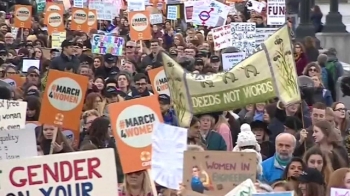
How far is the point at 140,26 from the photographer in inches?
812

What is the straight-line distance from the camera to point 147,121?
858 cm

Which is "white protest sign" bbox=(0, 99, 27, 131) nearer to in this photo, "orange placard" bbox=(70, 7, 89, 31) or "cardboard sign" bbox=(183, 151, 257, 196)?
Answer: "cardboard sign" bbox=(183, 151, 257, 196)

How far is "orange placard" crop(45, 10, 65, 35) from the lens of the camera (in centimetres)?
2153

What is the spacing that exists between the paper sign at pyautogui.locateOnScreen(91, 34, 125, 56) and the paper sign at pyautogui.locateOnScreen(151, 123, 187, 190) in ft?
34.5

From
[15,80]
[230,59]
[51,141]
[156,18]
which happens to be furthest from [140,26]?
[51,141]

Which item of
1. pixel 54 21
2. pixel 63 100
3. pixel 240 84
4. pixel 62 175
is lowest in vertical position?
pixel 54 21

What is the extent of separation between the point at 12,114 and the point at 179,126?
1.55 m

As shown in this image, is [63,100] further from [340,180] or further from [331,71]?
[331,71]

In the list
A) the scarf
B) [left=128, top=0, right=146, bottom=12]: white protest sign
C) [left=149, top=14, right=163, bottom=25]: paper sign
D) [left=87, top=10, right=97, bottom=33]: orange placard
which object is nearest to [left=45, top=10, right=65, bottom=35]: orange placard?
[left=87, top=10, right=97, bottom=33]: orange placard

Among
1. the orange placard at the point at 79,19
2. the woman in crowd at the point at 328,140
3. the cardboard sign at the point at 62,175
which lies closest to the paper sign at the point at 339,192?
the cardboard sign at the point at 62,175

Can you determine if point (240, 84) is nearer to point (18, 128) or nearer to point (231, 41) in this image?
point (18, 128)

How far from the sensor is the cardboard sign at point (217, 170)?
7582mm

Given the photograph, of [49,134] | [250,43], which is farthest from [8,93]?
[250,43]

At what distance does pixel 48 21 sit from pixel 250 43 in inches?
218
